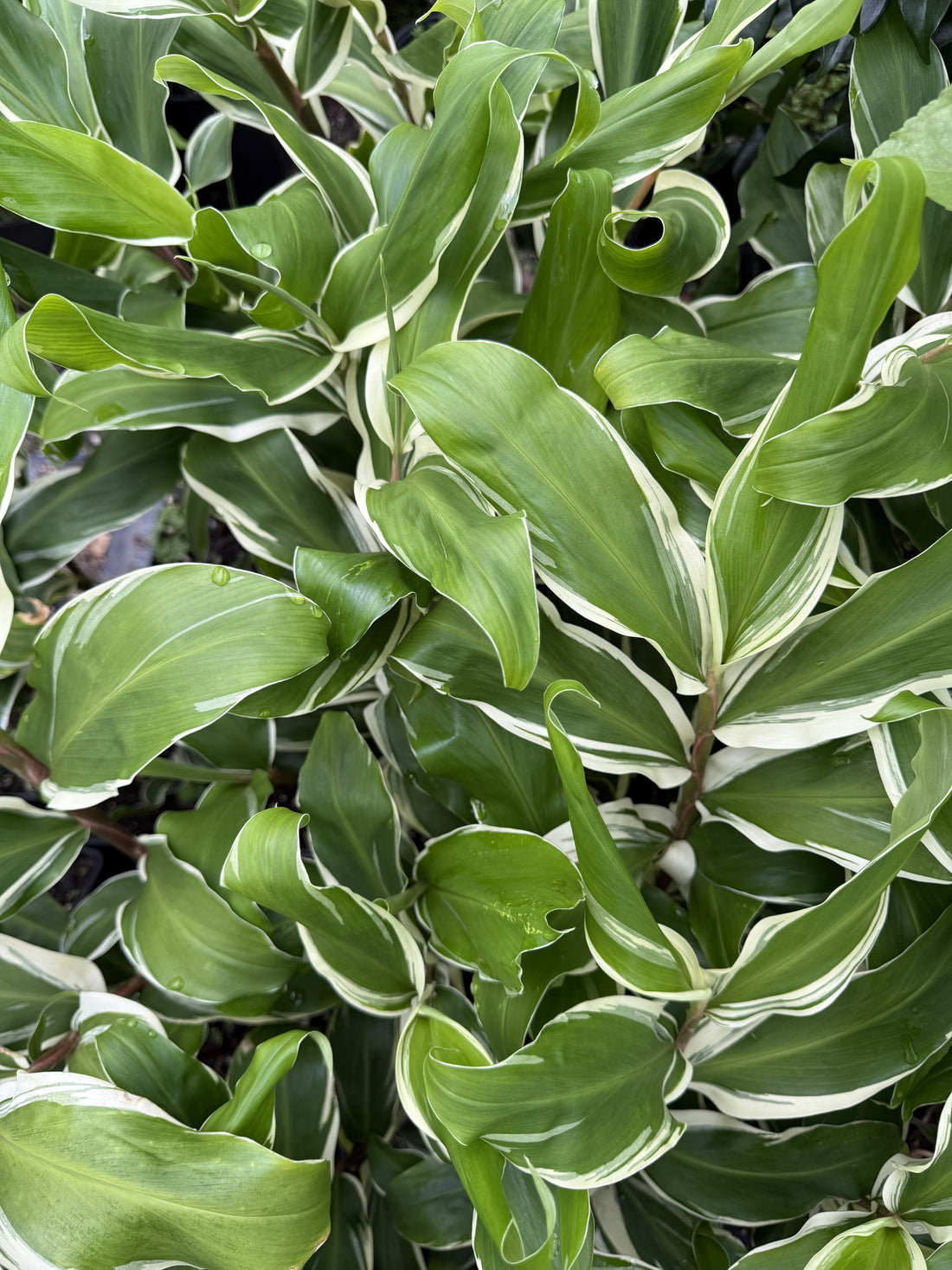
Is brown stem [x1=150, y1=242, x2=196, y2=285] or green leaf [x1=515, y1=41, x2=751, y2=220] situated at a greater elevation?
green leaf [x1=515, y1=41, x2=751, y2=220]

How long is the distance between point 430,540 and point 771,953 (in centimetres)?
28

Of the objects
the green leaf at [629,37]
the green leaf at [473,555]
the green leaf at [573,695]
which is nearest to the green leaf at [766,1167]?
the green leaf at [573,695]

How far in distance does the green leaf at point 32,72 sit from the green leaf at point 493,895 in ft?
1.82

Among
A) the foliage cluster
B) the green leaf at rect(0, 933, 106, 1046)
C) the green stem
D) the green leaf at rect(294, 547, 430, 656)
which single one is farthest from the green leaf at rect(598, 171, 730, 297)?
the green leaf at rect(0, 933, 106, 1046)

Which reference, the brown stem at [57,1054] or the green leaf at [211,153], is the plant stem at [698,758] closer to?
the brown stem at [57,1054]

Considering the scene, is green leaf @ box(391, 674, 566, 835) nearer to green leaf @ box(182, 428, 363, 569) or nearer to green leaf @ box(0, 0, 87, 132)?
green leaf @ box(182, 428, 363, 569)

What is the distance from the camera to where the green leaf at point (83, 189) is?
0.46m

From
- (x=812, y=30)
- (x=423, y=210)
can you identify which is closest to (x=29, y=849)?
(x=423, y=210)

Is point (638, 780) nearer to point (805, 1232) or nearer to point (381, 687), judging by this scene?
point (381, 687)

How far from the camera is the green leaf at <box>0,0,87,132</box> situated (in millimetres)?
575

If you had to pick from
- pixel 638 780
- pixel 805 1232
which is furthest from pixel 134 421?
pixel 805 1232

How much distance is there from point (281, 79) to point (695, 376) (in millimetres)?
475

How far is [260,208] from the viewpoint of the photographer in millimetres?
535

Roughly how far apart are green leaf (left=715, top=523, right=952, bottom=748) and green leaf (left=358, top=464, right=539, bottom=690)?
161mm
